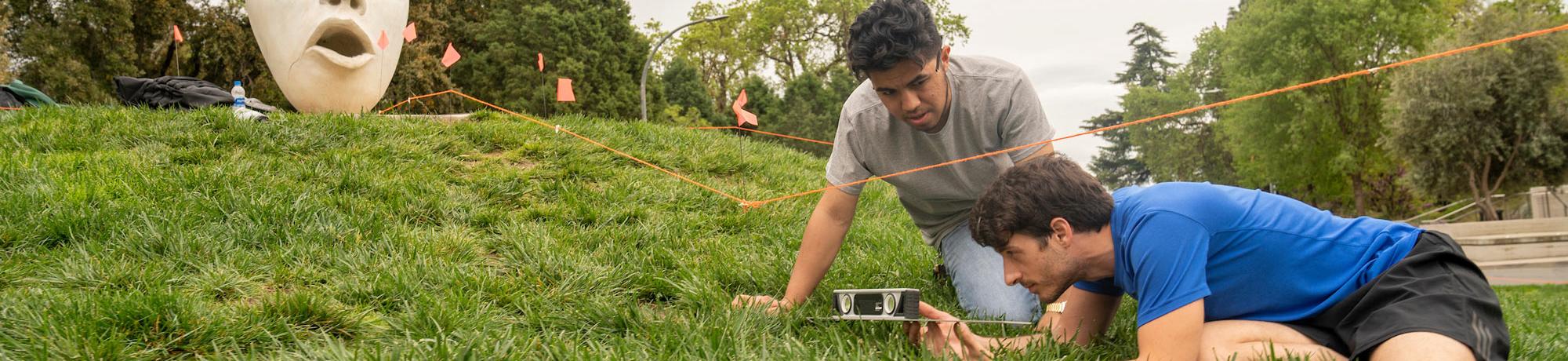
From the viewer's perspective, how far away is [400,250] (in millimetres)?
4188

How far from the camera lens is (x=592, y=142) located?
24.1ft

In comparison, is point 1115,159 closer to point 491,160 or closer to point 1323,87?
point 1323,87

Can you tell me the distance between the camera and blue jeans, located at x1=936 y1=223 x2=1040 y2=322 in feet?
11.4

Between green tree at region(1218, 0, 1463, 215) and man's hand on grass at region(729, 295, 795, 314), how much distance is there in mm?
29131

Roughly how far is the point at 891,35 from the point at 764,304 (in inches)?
41.5

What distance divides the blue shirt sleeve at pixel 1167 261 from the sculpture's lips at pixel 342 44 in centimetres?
815

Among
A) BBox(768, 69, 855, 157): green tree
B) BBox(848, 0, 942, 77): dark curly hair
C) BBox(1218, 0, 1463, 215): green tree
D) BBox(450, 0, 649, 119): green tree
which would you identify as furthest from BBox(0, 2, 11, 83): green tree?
BBox(1218, 0, 1463, 215): green tree

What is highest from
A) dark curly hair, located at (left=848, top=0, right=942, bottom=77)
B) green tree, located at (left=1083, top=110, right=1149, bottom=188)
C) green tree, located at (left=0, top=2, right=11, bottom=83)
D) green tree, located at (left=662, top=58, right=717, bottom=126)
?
dark curly hair, located at (left=848, top=0, right=942, bottom=77)

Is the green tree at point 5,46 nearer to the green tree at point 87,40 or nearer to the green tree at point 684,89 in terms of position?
the green tree at point 87,40

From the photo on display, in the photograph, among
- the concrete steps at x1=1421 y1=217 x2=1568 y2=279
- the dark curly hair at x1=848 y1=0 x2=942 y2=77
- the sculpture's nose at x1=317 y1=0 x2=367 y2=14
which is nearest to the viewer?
the dark curly hair at x1=848 y1=0 x2=942 y2=77

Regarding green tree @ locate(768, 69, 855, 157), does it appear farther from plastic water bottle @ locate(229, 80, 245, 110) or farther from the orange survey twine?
plastic water bottle @ locate(229, 80, 245, 110)

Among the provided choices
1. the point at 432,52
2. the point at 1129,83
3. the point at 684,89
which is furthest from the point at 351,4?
the point at 1129,83

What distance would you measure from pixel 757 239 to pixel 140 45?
25.4 m

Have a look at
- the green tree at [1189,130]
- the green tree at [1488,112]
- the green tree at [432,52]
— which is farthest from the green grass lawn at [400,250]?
the green tree at [1189,130]
